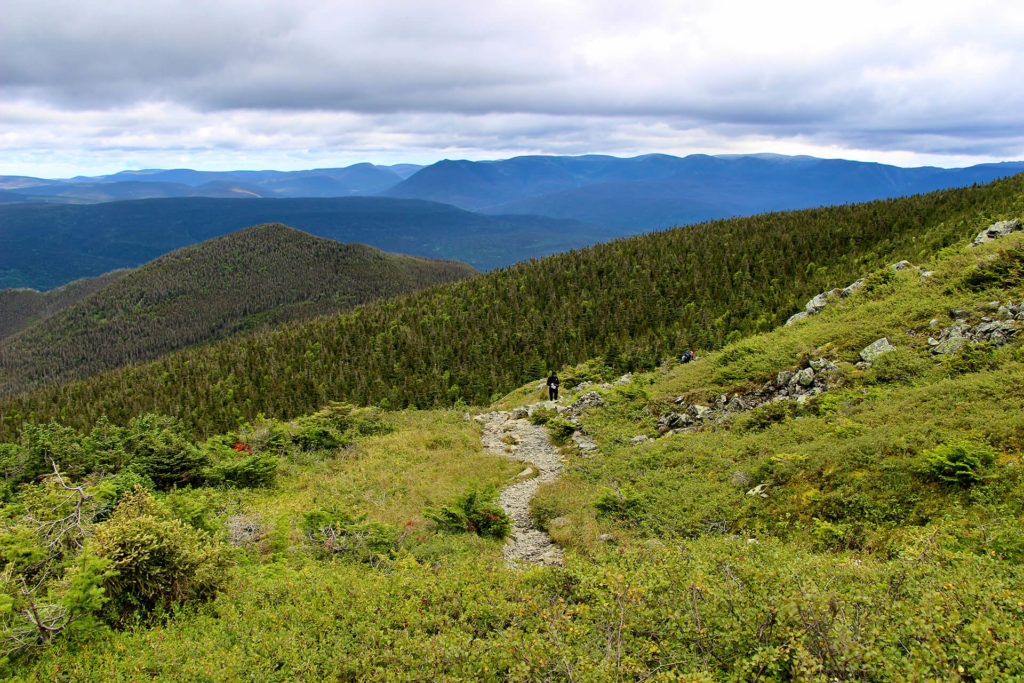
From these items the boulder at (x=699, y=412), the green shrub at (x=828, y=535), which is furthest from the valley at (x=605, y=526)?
the boulder at (x=699, y=412)

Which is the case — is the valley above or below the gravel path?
above

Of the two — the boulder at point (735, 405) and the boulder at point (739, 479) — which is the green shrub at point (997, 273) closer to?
the boulder at point (735, 405)

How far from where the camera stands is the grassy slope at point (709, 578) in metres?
5.87

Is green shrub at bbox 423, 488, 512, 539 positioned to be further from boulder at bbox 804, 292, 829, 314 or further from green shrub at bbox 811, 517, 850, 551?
boulder at bbox 804, 292, 829, 314

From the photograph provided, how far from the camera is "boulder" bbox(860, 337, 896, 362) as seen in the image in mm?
17875

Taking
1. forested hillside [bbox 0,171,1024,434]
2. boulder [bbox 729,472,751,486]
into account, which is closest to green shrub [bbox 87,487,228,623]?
boulder [bbox 729,472,751,486]

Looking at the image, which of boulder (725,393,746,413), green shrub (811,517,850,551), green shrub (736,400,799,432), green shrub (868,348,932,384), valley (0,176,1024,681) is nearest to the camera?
valley (0,176,1024,681)

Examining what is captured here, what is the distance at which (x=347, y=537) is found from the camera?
40.4 feet

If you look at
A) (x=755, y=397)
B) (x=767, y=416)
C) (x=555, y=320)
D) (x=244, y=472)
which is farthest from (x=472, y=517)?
(x=555, y=320)

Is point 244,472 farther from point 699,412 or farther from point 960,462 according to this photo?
point 960,462

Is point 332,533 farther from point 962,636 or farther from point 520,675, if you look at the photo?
point 962,636

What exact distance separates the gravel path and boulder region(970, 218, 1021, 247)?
2505 centimetres

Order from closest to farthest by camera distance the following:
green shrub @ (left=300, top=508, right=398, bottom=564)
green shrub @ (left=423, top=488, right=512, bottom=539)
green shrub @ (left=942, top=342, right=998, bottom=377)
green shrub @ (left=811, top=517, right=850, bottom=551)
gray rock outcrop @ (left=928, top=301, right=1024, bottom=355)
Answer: green shrub @ (left=811, top=517, right=850, bottom=551) → green shrub @ (left=300, top=508, right=398, bottom=564) → green shrub @ (left=423, top=488, right=512, bottom=539) → green shrub @ (left=942, top=342, right=998, bottom=377) → gray rock outcrop @ (left=928, top=301, right=1024, bottom=355)

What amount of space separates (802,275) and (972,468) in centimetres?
4030
